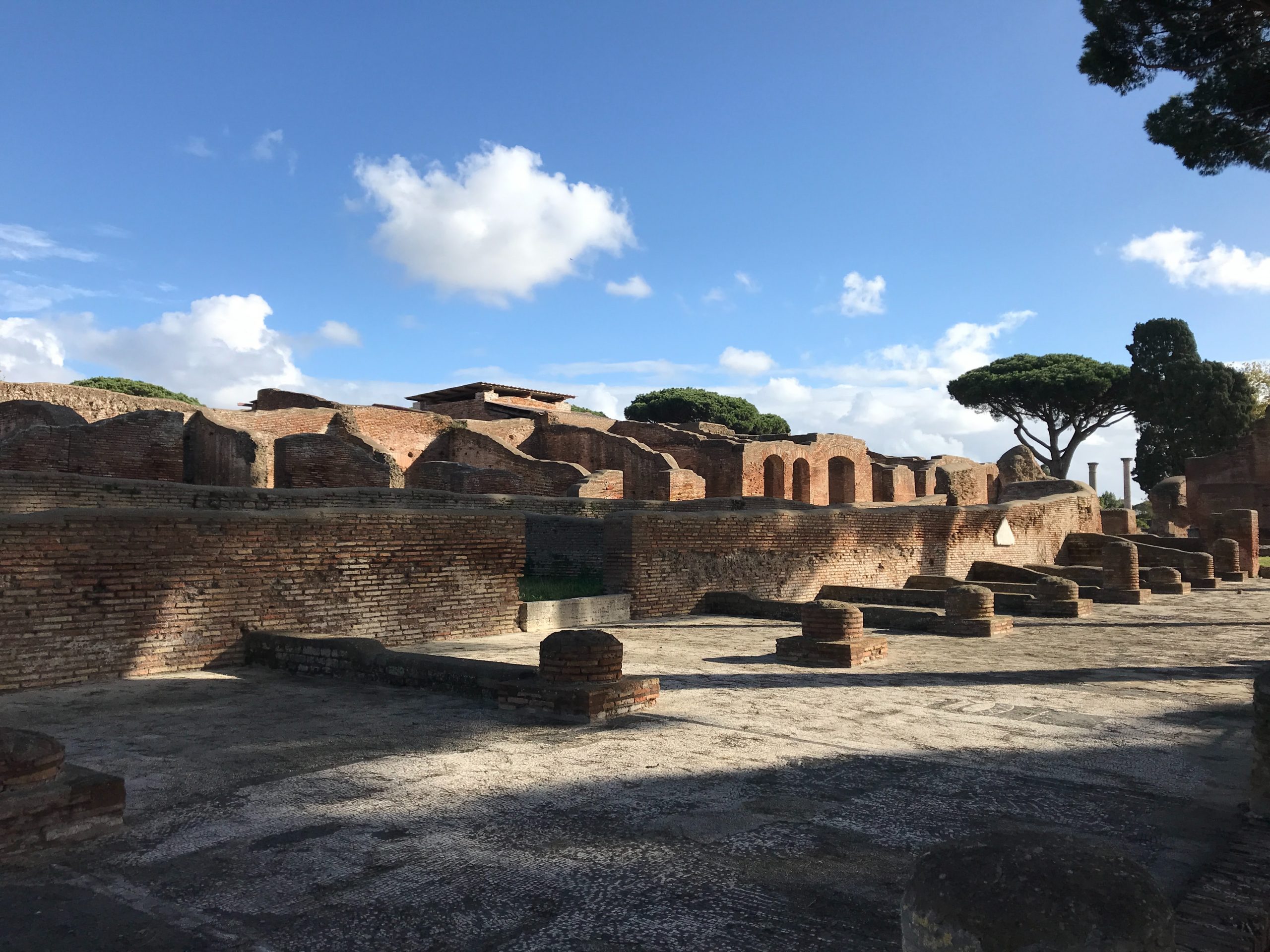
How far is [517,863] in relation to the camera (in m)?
3.25

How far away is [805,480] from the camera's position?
97.2ft

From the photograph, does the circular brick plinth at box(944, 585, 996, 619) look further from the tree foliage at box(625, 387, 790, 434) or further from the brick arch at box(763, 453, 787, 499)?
the tree foliage at box(625, 387, 790, 434)

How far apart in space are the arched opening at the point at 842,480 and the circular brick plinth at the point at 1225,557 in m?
12.4

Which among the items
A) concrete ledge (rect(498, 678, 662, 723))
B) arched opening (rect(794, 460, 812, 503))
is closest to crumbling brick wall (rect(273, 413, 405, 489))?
concrete ledge (rect(498, 678, 662, 723))

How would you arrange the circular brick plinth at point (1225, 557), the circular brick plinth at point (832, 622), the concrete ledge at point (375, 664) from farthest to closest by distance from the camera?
the circular brick plinth at point (1225, 557)
the circular brick plinth at point (832, 622)
the concrete ledge at point (375, 664)

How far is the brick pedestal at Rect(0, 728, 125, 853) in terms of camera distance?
3336 millimetres

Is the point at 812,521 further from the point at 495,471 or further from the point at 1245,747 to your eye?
the point at 1245,747

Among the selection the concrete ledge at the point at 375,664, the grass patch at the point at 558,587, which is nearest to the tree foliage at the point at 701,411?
the grass patch at the point at 558,587

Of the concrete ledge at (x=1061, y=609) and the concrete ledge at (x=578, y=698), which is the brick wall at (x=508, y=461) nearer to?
the concrete ledge at (x=1061, y=609)

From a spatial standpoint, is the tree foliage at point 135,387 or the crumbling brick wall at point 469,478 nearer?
the crumbling brick wall at point 469,478

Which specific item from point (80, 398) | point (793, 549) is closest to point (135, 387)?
point (80, 398)

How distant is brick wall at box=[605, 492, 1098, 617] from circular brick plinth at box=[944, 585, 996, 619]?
3.51 m

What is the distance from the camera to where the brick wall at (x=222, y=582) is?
21.6 feet

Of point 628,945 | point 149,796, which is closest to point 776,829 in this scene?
point 628,945
